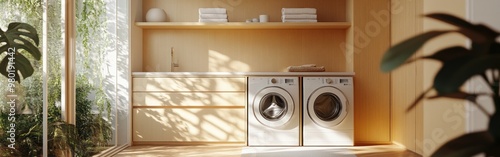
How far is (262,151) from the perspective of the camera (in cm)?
460

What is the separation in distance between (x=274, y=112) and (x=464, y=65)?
4.02 metres

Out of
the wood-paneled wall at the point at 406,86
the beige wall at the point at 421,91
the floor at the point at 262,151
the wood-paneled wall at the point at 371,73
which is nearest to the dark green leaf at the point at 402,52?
the beige wall at the point at 421,91

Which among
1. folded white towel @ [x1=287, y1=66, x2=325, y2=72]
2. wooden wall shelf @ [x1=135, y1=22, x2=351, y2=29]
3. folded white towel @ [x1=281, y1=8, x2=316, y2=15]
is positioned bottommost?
folded white towel @ [x1=287, y1=66, x2=325, y2=72]

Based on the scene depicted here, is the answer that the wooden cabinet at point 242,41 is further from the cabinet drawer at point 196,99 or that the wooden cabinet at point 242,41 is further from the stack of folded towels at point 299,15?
the cabinet drawer at point 196,99

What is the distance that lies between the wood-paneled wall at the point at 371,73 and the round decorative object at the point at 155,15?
2014mm

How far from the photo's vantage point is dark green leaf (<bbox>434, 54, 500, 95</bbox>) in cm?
88

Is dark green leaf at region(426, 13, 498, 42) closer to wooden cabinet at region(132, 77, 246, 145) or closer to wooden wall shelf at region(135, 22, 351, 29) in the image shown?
wooden cabinet at region(132, 77, 246, 145)

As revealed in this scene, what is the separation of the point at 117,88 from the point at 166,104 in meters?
0.50

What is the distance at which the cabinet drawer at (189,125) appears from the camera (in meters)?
4.96

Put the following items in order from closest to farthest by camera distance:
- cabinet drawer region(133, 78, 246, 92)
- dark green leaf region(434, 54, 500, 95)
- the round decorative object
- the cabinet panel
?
1. dark green leaf region(434, 54, 500, 95)
2. cabinet drawer region(133, 78, 246, 92)
3. the round decorative object
4. the cabinet panel

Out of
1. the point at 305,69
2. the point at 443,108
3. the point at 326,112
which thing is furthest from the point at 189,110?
the point at 443,108

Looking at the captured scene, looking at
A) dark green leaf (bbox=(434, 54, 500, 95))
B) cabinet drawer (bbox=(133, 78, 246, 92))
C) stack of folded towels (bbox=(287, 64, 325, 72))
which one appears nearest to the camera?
dark green leaf (bbox=(434, 54, 500, 95))

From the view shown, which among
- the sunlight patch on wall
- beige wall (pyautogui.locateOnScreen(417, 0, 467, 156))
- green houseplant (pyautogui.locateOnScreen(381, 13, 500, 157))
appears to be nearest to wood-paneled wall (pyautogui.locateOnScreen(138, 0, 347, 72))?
the sunlight patch on wall

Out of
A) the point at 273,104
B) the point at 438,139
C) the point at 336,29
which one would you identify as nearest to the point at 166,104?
the point at 273,104
